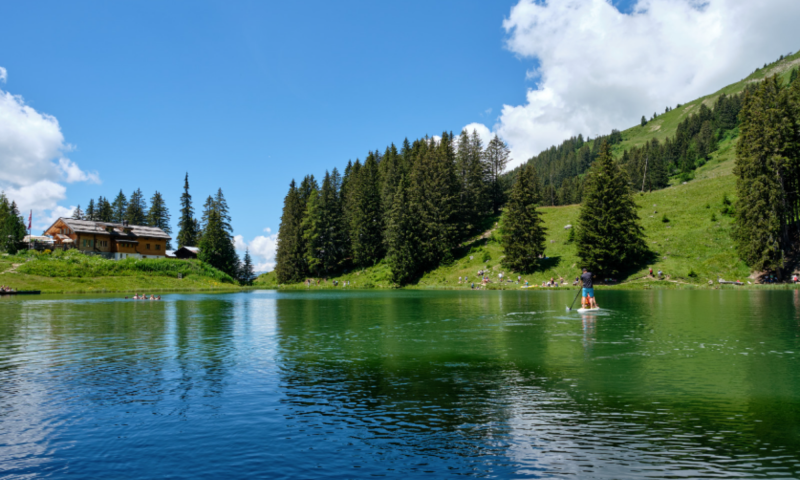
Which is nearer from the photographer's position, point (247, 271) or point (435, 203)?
point (435, 203)

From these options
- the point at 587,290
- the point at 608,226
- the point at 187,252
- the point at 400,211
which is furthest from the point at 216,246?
the point at 587,290

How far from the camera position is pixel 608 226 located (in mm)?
69312

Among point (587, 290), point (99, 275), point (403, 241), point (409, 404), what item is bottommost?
point (409, 404)

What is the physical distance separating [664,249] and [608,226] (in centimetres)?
985

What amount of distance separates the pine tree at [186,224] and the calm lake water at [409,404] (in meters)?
106

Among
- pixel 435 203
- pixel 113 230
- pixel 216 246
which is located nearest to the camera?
pixel 435 203

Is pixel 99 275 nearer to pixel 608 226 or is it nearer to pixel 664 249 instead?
pixel 608 226

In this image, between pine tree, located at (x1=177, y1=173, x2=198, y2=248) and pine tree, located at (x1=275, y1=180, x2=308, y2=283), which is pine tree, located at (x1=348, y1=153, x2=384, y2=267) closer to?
pine tree, located at (x1=275, y1=180, x2=308, y2=283)

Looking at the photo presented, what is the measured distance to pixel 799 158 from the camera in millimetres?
62375

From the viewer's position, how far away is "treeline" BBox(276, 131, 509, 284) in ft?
291

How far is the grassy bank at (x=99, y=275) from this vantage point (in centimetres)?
7175

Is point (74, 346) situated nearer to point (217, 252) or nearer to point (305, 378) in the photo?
point (305, 378)

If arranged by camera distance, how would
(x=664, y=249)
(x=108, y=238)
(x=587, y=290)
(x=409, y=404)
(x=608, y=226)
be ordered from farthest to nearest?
(x=108, y=238), (x=664, y=249), (x=608, y=226), (x=587, y=290), (x=409, y=404)

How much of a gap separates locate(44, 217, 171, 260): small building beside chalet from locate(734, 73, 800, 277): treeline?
4248 inches
